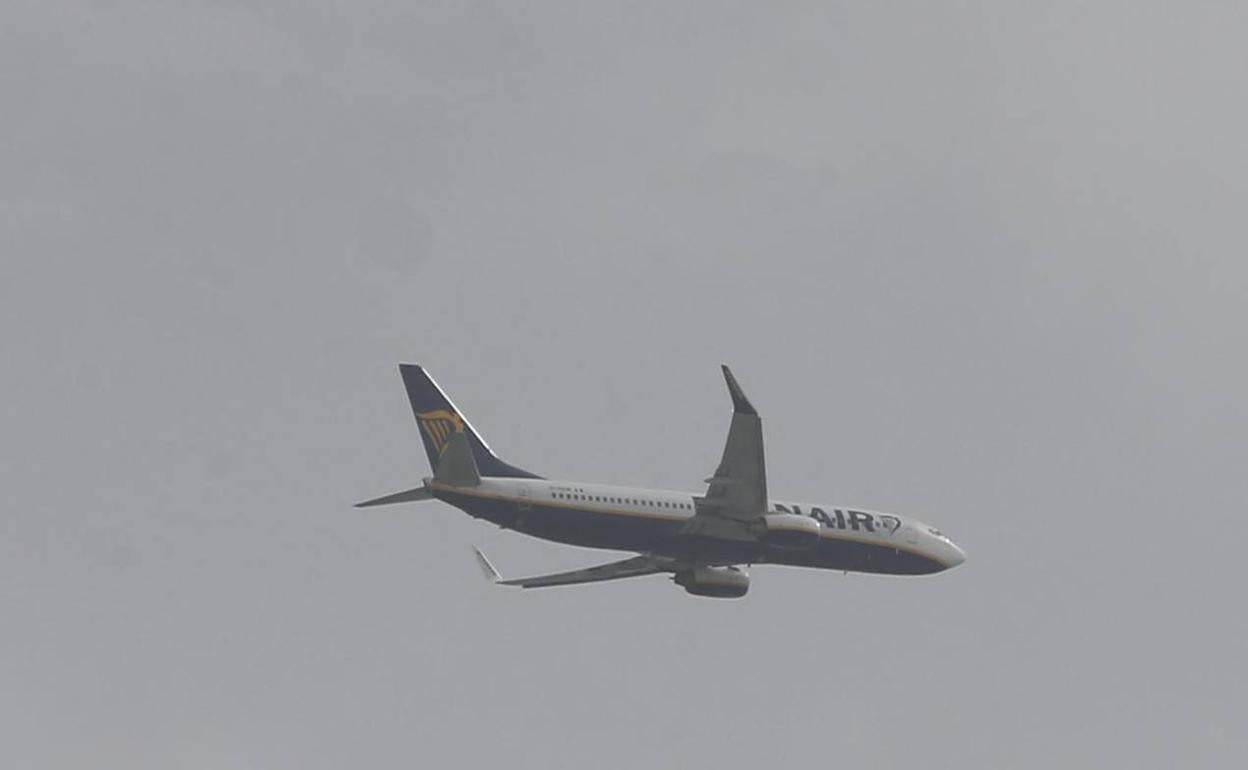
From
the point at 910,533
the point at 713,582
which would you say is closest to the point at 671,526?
the point at 713,582

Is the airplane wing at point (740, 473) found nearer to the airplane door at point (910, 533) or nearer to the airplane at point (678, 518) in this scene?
the airplane at point (678, 518)

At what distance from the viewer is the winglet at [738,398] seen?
88.7 metres

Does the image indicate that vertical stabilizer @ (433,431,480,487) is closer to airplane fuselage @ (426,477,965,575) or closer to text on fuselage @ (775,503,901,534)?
airplane fuselage @ (426,477,965,575)

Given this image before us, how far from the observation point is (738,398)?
296 ft

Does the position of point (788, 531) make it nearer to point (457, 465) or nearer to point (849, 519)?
point (849, 519)

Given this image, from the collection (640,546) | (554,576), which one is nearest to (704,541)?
(640,546)

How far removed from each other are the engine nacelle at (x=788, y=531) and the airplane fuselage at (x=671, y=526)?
0.10 meters

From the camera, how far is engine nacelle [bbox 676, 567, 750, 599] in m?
101

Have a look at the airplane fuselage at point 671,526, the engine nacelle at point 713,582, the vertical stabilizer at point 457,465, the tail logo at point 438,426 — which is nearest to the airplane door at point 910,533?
the airplane fuselage at point 671,526

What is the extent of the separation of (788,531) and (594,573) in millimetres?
9934

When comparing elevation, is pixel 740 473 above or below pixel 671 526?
above

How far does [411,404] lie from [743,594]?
1538 centimetres

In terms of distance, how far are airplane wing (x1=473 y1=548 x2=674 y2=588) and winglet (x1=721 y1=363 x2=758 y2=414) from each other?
1226cm

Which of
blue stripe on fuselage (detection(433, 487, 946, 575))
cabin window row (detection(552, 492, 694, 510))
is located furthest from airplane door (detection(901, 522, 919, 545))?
cabin window row (detection(552, 492, 694, 510))
